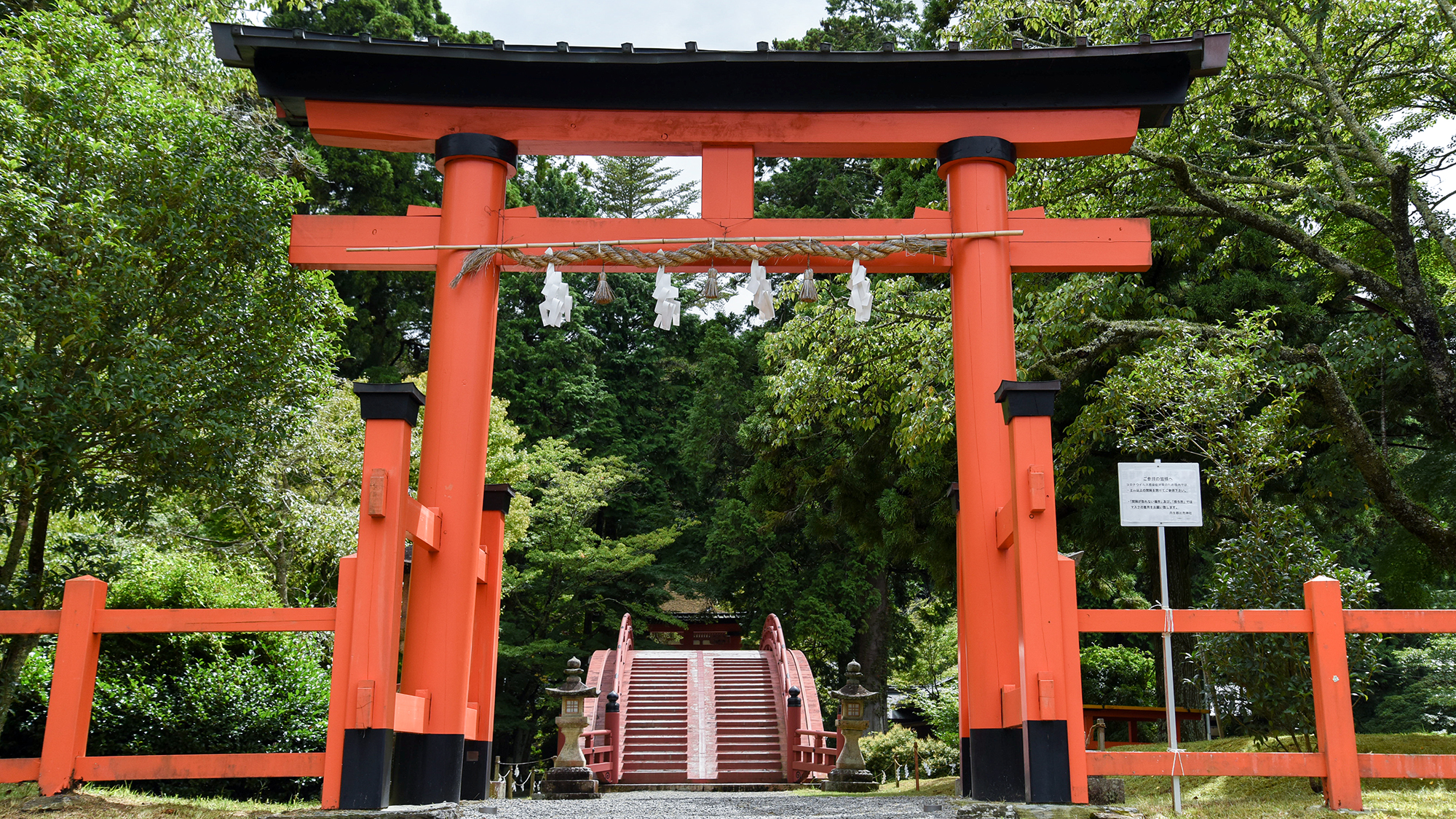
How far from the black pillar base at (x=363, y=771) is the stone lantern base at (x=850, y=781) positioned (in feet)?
22.3

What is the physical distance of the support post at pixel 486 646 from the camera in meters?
7.00

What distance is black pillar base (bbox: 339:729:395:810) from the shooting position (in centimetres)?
495

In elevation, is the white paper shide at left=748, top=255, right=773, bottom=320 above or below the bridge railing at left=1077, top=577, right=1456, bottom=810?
above

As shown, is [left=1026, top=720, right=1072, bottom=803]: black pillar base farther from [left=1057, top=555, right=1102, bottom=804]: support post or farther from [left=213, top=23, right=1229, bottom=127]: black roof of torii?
[left=213, top=23, right=1229, bottom=127]: black roof of torii

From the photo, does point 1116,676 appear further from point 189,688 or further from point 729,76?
point 729,76

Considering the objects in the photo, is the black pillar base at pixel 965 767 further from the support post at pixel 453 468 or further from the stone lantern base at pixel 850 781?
the stone lantern base at pixel 850 781

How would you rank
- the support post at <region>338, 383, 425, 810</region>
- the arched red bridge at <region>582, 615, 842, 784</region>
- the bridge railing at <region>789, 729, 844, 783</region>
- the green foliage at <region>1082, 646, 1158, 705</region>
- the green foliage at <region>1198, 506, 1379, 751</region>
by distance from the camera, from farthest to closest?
the green foliage at <region>1082, 646, 1158, 705</region> < the arched red bridge at <region>582, 615, 842, 784</region> < the bridge railing at <region>789, 729, 844, 783</region> < the green foliage at <region>1198, 506, 1379, 751</region> < the support post at <region>338, 383, 425, 810</region>

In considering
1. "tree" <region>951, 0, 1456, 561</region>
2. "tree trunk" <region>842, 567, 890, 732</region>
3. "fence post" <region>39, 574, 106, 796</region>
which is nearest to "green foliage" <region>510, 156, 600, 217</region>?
"tree trunk" <region>842, 567, 890, 732</region>

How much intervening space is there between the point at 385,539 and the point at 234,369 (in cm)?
264

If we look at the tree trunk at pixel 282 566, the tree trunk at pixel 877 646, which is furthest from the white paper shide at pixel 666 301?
the tree trunk at pixel 877 646

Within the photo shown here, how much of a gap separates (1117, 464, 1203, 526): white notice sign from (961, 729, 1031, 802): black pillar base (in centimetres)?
144

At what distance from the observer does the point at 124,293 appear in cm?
626

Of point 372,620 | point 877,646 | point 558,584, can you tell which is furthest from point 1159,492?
point 558,584

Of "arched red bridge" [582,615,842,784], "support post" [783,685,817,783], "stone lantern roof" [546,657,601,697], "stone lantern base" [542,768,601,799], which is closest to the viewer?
"stone lantern base" [542,768,601,799]
